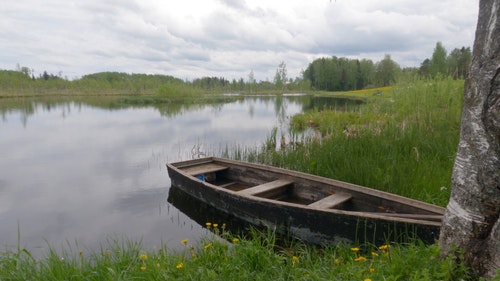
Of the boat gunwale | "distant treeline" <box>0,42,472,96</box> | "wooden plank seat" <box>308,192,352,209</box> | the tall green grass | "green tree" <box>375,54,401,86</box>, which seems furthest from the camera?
"green tree" <box>375,54,401,86</box>

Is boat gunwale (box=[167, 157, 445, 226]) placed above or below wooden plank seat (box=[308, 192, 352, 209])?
above

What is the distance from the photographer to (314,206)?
440cm

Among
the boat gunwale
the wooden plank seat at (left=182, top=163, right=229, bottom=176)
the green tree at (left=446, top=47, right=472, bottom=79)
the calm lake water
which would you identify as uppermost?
the green tree at (left=446, top=47, right=472, bottom=79)

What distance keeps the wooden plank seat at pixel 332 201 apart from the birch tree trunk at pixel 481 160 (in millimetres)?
2338

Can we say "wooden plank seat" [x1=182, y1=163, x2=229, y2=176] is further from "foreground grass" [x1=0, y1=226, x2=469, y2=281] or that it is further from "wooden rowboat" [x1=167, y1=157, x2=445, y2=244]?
"foreground grass" [x1=0, y1=226, x2=469, y2=281]

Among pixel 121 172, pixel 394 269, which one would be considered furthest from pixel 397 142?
pixel 121 172

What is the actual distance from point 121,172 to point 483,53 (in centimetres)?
884

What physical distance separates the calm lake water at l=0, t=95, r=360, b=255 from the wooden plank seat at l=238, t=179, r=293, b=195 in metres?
1.04

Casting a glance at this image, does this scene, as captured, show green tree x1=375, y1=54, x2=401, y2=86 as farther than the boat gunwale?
Yes

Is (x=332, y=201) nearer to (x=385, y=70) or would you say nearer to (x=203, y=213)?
(x=203, y=213)

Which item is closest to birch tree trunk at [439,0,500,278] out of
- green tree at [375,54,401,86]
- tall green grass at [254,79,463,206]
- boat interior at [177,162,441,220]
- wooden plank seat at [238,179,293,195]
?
boat interior at [177,162,441,220]

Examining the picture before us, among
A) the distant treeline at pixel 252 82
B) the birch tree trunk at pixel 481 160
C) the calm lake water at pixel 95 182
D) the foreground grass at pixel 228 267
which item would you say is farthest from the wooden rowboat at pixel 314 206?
the distant treeline at pixel 252 82

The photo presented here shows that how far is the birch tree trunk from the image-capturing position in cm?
190

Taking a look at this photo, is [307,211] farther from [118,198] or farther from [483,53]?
[118,198]
